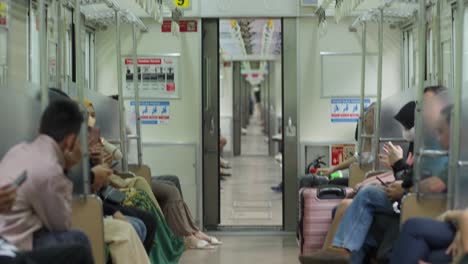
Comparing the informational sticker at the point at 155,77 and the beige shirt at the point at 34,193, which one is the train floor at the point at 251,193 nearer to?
the informational sticker at the point at 155,77

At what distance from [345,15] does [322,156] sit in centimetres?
148

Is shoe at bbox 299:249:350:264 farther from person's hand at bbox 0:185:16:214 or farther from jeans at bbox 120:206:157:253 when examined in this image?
person's hand at bbox 0:185:16:214

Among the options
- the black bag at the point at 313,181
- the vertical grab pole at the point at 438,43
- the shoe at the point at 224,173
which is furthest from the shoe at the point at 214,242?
the shoe at the point at 224,173

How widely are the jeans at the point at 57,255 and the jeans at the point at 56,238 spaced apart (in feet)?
0.24

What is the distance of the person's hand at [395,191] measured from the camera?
5030 millimetres

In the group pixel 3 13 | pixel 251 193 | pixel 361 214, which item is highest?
pixel 3 13

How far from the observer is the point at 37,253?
3553mm

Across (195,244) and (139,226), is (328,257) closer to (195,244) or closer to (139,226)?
(139,226)

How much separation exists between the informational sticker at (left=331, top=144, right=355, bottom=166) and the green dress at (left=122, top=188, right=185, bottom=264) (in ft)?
6.78

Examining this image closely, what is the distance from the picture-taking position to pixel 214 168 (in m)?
7.90

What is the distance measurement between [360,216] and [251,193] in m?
6.35

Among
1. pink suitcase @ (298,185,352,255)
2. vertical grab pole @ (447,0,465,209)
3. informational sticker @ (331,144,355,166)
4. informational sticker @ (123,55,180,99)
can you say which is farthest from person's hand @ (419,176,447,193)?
informational sticker @ (123,55,180,99)

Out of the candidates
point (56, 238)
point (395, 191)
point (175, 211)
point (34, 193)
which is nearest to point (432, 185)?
point (395, 191)

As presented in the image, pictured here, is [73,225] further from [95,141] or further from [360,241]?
[360,241]
